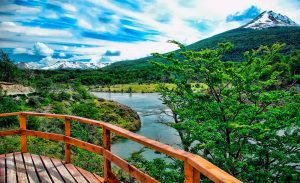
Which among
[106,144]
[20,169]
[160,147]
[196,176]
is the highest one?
[160,147]

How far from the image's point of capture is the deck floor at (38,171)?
4996mm

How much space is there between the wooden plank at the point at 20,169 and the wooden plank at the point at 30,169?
67mm

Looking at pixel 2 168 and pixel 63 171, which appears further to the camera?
pixel 2 168

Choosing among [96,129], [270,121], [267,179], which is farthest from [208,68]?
[96,129]

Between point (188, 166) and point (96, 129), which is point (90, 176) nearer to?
point (188, 166)

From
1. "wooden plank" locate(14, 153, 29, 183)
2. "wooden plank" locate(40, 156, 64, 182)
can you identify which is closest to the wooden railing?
"wooden plank" locate(40, 156, 64, 182)

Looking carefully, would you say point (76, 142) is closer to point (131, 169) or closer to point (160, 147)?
point (131, 169)

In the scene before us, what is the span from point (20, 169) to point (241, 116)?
6854mm

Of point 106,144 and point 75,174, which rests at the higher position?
point 106,144

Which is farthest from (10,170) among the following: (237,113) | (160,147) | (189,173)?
(237,113)

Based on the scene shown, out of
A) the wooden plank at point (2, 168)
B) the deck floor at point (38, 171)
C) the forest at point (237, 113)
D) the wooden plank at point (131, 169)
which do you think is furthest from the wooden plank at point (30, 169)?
the forest at point (237, 113)

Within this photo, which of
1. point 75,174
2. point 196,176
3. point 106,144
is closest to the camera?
point 196,176

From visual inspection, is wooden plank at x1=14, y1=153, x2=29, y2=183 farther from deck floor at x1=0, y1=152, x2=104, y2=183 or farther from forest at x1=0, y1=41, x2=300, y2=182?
forest at x1=0, y1=41, x2=300, y2=182

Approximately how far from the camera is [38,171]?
214 inches
